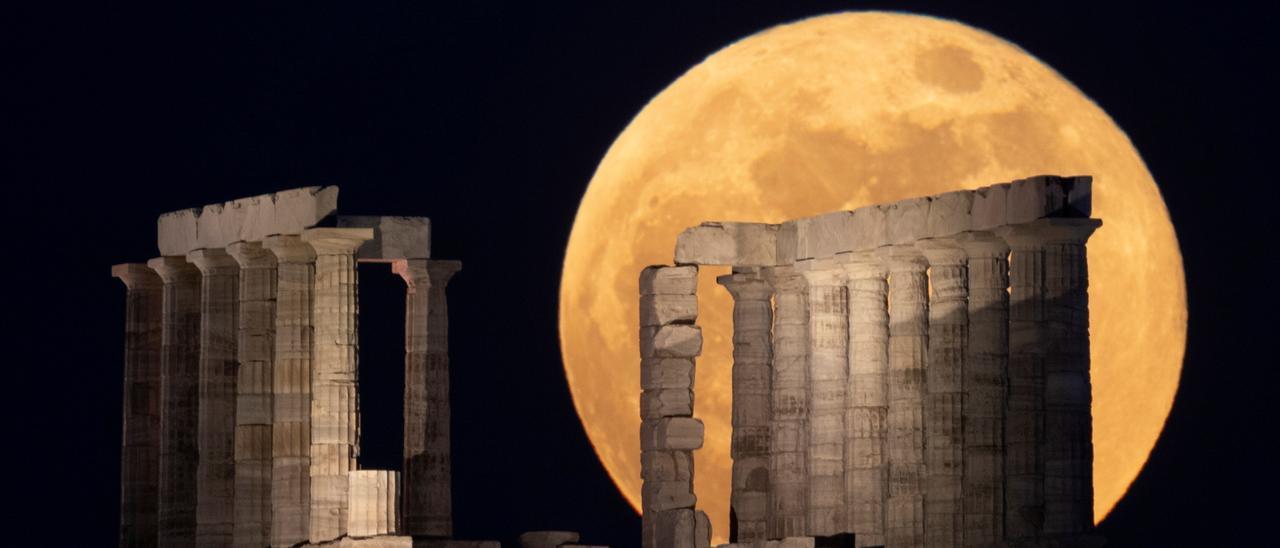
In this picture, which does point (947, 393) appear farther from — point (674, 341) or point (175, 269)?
point (175, 269)

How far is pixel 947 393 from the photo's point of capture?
70.3 meters

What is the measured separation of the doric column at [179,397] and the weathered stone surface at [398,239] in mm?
3982

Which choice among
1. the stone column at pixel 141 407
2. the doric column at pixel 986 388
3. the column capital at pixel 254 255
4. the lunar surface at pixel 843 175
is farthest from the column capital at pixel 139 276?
the doric column at pixel 986 388

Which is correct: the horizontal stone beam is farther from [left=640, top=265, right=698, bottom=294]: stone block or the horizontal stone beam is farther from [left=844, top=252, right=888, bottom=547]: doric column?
[left=844, top=252, right=888, bottom=547]: doric column

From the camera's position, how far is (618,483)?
3381 inches

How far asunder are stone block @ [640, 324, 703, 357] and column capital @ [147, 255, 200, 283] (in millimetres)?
9991

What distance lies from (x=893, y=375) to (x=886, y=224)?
3082 mm

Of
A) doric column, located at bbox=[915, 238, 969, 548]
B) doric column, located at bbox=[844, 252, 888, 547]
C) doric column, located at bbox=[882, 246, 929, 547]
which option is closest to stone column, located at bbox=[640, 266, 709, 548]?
doric column, located at bbox=[844, 252, 888, 547]

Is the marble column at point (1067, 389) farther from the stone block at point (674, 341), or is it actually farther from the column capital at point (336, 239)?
the column capital at point (336, 239)

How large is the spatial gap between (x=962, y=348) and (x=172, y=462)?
17909mm

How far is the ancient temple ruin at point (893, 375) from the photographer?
66.1 meters

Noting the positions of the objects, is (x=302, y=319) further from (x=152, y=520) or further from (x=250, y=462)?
(x=152, y=520)

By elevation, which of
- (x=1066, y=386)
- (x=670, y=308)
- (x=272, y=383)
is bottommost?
(x=1066, y=386)

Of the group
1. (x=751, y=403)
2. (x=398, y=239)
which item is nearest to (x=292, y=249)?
(x=398, y=239)
